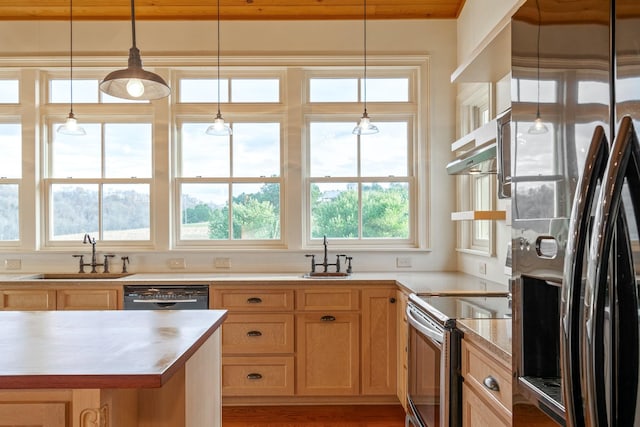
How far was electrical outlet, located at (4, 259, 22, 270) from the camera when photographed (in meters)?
3.68

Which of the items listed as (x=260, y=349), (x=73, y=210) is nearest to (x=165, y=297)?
(x=260, y=349)

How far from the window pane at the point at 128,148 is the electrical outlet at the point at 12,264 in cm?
111

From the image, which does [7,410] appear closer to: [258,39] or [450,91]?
[258,39]

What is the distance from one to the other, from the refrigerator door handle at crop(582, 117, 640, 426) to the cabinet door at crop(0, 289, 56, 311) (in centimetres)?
343

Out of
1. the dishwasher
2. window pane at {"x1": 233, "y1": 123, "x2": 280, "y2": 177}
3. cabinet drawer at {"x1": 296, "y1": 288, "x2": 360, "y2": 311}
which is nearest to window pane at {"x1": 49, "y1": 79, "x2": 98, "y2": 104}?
window pane at {"x1": 233, "y1": 123, "x2": 280, "y2": 177}

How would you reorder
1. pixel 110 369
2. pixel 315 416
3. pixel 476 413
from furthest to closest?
pixel 315 416 < pixel 476 413 < pixel 110 369

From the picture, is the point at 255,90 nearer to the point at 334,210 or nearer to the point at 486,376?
the point at 334,210

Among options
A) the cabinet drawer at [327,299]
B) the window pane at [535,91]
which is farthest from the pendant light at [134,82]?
the cabinet drawer at [327,299]

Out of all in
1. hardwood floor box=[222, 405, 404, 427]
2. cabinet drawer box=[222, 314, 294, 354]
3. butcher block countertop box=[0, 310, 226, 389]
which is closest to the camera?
butcher block countertop box=[0, 310, 226, 389]

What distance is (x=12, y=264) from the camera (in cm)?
368

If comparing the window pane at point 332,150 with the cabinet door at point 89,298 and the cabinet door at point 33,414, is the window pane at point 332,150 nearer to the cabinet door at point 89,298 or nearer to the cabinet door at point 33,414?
the cabinet door at point 89,298

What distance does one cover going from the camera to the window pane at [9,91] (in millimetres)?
3760

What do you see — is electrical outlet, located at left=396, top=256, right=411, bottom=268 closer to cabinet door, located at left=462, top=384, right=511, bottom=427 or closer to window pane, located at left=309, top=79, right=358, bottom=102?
window pane, located at left=309, top=79, right=358, bottom=102

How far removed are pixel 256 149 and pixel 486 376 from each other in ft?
9.26
